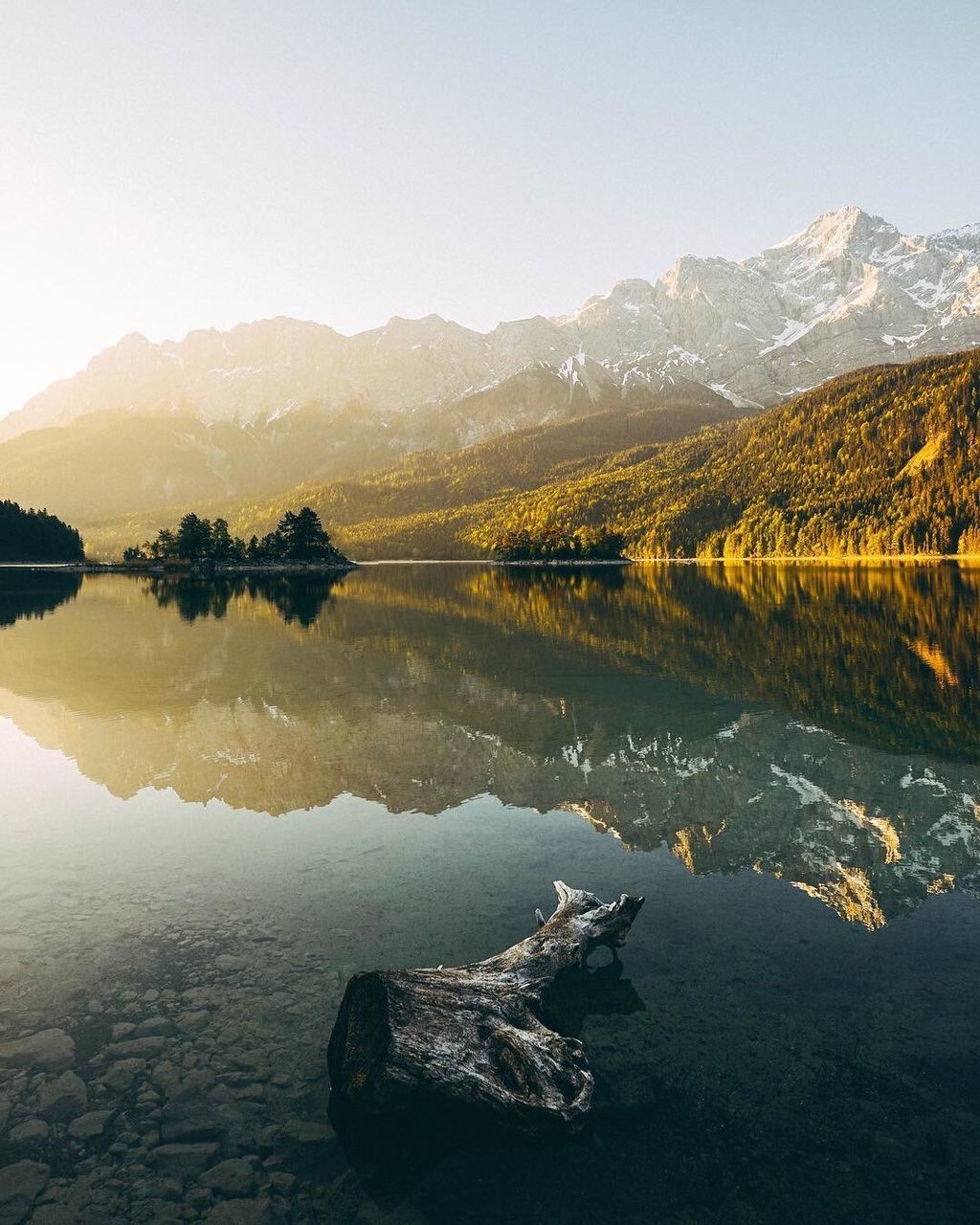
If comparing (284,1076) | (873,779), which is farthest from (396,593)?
(284,1076)

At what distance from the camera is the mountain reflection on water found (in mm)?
19297

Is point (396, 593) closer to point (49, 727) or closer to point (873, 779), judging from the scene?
point (49, 727)

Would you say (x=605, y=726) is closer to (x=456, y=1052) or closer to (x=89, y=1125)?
(x=456, y=1052)

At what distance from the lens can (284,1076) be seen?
10.2 meters

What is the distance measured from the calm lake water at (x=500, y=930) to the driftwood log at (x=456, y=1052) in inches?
19.0

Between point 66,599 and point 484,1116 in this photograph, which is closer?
point 484,1116

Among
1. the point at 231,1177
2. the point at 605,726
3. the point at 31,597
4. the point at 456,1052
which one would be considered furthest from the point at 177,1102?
the point at 31,597

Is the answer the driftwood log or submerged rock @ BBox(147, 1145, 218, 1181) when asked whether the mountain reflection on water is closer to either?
the driftwood log

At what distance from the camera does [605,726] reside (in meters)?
30.5

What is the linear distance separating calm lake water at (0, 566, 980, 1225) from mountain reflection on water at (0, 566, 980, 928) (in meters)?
0.21

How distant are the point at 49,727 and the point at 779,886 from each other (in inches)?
1215

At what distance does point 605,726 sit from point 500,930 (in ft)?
55.9

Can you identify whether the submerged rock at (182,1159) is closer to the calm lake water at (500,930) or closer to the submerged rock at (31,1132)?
the calm lake water at (500,930)

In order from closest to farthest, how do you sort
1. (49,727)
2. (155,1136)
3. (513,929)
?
(155,1136) → (513,929) → (49,727)
